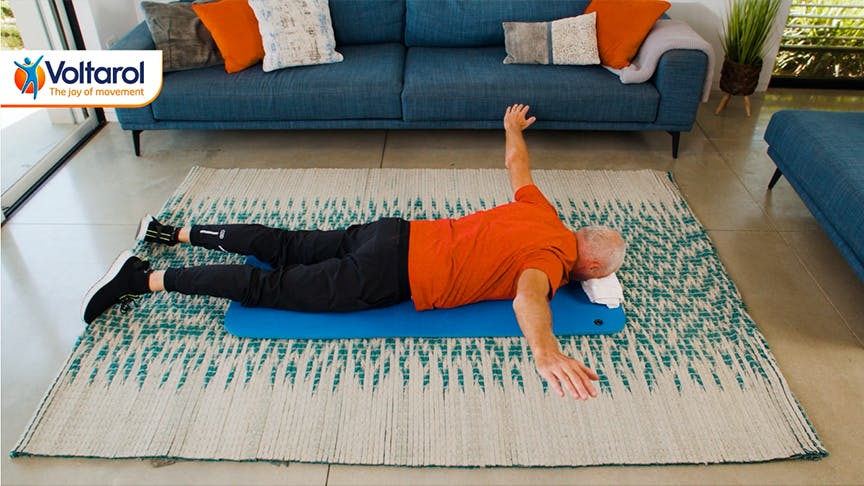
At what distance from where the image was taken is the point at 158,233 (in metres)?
2.67

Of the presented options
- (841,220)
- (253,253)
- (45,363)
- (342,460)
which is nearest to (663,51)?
(841,220)

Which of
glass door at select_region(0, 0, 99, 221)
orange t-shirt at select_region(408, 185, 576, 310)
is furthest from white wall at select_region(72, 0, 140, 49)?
orange t-shirt at select_region(408, 185, 576, 310)

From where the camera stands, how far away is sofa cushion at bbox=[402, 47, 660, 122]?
10.8 ft

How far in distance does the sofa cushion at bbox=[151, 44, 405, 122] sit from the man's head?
157cm

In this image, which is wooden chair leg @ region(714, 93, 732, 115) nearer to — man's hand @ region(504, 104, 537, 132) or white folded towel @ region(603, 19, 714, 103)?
white folded towel @ region(603, 19, 714, 103)

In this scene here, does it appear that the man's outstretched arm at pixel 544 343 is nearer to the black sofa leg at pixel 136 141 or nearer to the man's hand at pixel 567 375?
the man's hand at pixel 567 375

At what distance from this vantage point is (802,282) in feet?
8.66

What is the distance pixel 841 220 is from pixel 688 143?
1.34 metres

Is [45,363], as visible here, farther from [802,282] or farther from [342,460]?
[802,282]

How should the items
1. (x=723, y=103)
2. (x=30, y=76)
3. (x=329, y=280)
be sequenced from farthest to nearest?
(x=723, y=103)
(x=30, y=76)
(x=329, y=280)

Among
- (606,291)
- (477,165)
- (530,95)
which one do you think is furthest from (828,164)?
(477,165)

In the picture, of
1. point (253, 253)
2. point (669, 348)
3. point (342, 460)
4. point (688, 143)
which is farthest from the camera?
point (688, 143)

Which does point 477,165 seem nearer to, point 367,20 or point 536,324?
point 367,20

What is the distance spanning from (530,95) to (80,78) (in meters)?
2.56
